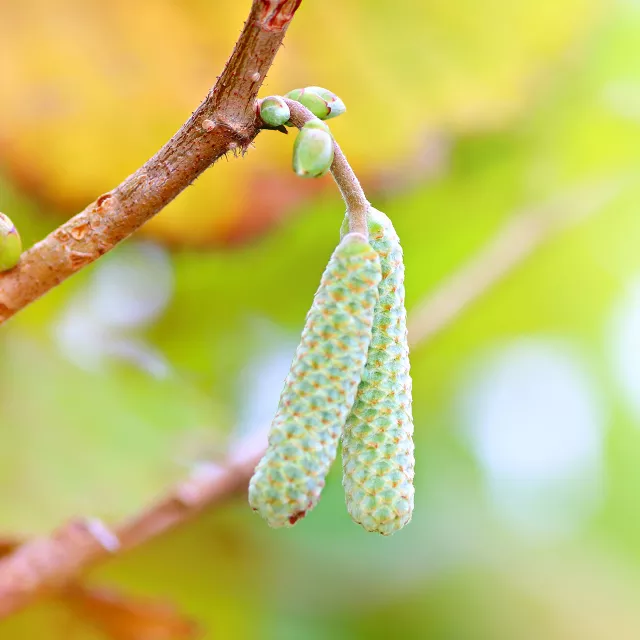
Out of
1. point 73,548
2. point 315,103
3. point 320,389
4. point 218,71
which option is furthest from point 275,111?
point 218,71

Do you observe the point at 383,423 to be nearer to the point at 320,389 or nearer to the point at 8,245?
the point at 320,389

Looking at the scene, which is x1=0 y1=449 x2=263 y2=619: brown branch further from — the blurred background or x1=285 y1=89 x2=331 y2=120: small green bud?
x1=285 y1=89 x2=331 y2=120: small green bud

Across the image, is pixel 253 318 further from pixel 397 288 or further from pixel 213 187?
pixel 397 288

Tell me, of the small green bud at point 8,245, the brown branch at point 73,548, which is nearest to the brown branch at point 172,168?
the small green bud at point 8,245

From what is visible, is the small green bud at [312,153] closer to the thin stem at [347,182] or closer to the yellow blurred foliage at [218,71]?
the thin stem at [347,182]

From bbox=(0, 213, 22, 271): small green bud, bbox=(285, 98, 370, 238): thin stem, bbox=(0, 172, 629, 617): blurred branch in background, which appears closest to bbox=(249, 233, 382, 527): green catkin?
bbox=(285, 98, 370, 238): thin stem

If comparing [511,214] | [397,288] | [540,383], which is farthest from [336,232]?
[397,288]
